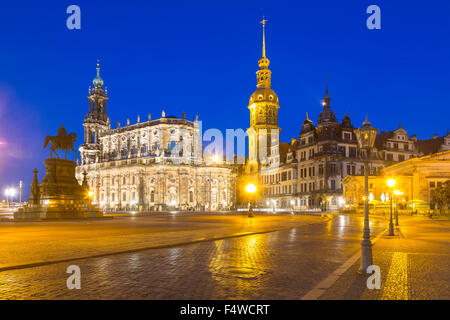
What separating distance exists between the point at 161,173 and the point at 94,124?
3919 cm

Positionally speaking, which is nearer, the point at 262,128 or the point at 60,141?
the point at 60,141

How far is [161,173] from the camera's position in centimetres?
9456

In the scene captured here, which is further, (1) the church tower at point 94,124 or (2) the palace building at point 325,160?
(1) the church tower at point 94,124

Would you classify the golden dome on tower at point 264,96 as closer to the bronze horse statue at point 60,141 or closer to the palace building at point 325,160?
the palace building at point 325,160

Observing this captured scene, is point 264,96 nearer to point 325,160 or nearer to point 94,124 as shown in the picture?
point 325,160

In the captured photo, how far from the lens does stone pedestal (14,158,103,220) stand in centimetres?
3909

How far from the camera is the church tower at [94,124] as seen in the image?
11906cm

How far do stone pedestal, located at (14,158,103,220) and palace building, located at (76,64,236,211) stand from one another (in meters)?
48.6

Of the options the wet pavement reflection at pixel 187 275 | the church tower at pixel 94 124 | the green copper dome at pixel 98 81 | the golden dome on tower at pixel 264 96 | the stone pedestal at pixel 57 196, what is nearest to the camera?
the wet pavement reflection at pixel 187 275

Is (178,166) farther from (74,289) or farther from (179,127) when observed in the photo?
(74,289)


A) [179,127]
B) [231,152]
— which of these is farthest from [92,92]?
[231,152]

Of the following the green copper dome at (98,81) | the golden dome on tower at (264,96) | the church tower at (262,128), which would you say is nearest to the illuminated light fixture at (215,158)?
the church tower at (262,128)

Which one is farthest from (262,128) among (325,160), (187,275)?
(187,275)

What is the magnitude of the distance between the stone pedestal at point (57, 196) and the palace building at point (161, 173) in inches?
1912
